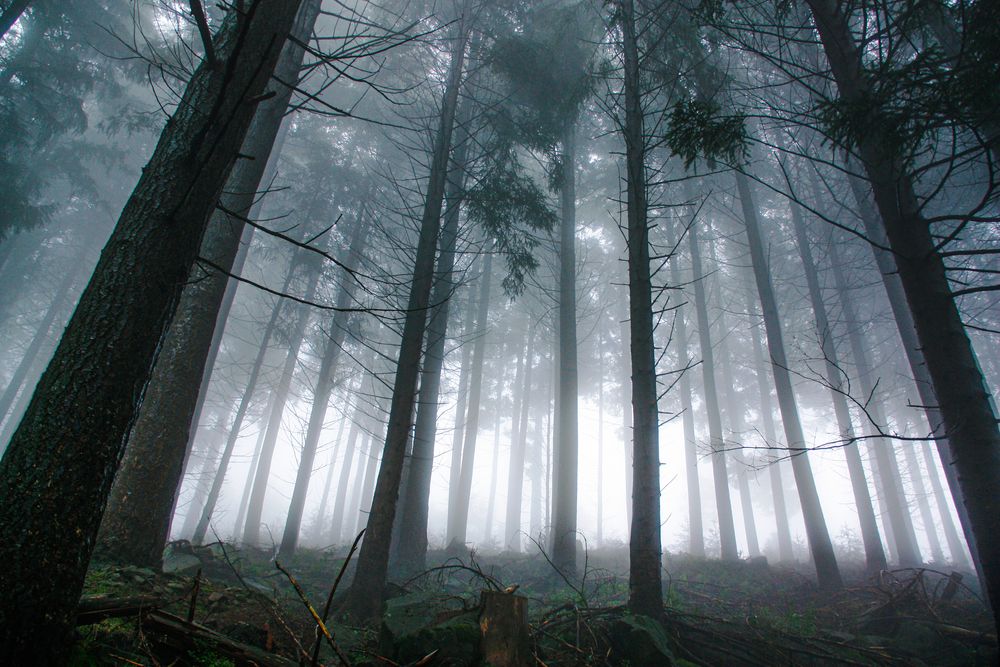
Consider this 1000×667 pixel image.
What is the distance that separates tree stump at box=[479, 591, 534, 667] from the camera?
2.51 metres

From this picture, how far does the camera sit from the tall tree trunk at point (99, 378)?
4.87ft

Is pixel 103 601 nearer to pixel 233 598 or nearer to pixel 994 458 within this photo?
pixel 233 598

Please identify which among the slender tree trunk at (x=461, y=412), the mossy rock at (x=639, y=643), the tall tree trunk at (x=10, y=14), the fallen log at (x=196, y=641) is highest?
the tall tree trunk at (x=10, y=14)

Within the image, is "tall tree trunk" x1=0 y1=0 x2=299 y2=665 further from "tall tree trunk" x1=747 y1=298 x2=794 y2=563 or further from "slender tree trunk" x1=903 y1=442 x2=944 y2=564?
"slender tree trunk" x1=903 y1=442 x2=944 y2=564

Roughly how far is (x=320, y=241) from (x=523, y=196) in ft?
35.1

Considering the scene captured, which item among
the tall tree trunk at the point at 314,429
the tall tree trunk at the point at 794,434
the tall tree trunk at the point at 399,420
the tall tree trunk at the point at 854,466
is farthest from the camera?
the tall tree trunk at the point at 314,429

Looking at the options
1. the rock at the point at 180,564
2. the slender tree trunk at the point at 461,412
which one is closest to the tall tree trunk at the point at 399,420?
the rock at the point at 180,564

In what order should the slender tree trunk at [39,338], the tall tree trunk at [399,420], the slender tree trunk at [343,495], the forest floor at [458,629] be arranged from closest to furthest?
1. the forest floor at [458,629]
2. the tall tree trunk at [399,420]
3. the slender tree trunk at [39,338]
4. the slender tree trunk at [343,495]

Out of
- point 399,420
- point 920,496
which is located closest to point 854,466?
point 399,420

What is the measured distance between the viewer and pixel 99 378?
1728 mm

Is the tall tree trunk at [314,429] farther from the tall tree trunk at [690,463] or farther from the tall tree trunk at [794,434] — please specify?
the tall tree trunk at [690,463]

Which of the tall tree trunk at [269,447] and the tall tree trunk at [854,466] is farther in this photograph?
the tall tree trunk at [269,447]

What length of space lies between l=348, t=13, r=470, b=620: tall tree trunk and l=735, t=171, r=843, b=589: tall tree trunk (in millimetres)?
5492

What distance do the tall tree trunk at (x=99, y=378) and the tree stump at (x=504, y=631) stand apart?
1.86 meters
